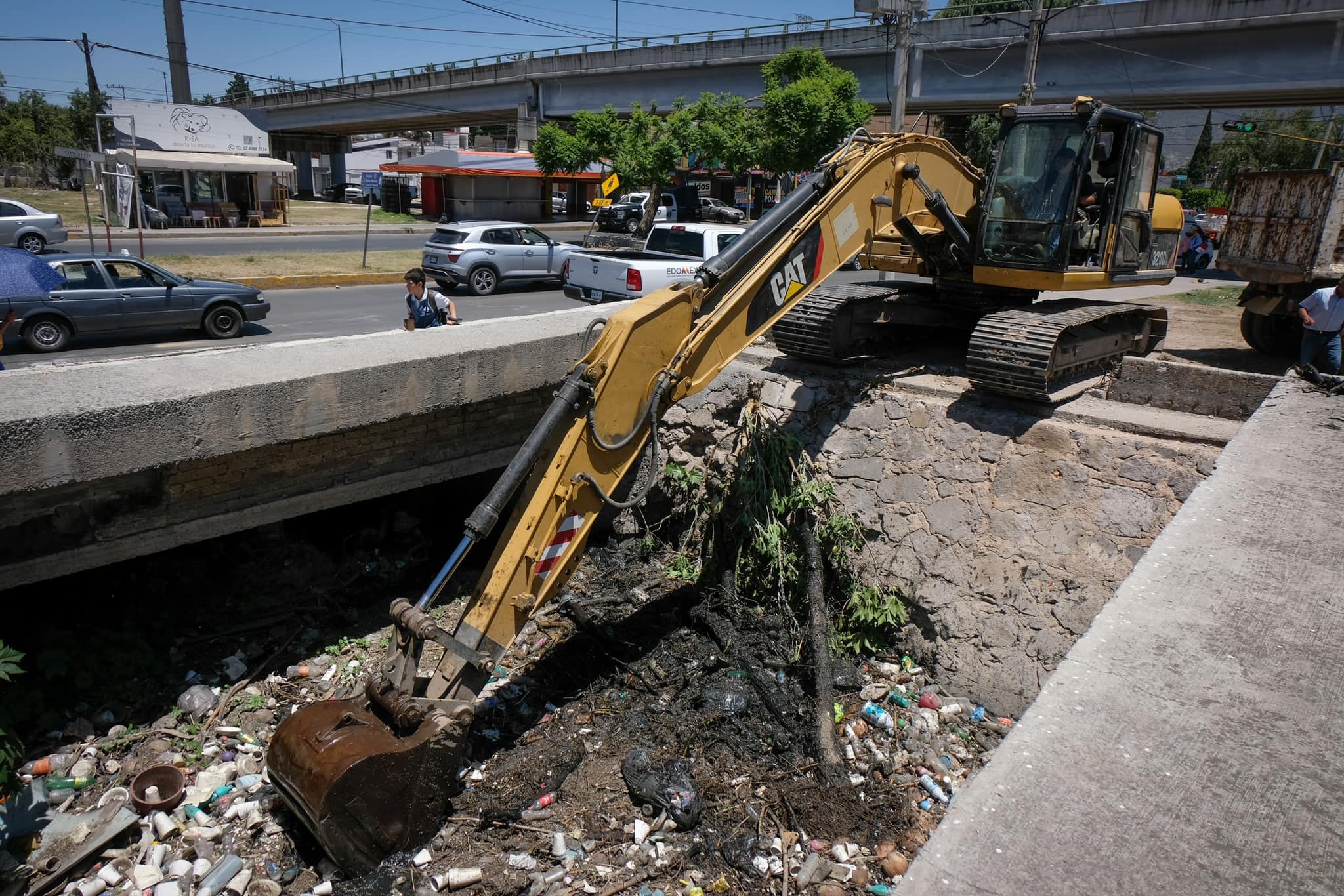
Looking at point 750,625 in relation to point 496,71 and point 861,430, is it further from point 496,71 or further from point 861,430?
point 496,71

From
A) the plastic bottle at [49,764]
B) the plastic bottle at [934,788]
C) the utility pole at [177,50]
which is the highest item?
the utility pole at [177,50]

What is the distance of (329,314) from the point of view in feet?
52.5

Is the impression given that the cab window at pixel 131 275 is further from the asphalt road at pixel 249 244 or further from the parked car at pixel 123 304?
the asphalt road at pixel 249 244

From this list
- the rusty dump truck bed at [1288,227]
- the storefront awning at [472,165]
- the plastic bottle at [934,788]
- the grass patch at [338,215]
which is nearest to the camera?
the plastic bottle at [934,788]

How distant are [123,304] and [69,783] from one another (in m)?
10.5

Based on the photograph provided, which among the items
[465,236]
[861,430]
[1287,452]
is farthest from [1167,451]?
[465,236]

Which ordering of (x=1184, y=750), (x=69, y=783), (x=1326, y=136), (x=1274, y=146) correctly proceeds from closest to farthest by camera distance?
(x=1184, y=750)
(x=69, y=783)
(x=1274, y=146)
(x=1326, y=136)

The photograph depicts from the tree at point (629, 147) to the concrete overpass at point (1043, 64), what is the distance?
4.40 meters

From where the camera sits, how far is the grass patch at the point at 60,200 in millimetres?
34062

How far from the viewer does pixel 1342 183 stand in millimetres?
9617

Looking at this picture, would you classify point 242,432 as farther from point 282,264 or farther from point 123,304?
point 282,264

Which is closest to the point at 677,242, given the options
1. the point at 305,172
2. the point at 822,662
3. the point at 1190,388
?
the point at 1190,388

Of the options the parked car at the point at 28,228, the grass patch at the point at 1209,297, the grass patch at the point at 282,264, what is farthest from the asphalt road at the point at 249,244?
the grass patch at the point at 1209,297

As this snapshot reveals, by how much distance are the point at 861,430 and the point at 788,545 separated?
3.67 feet
